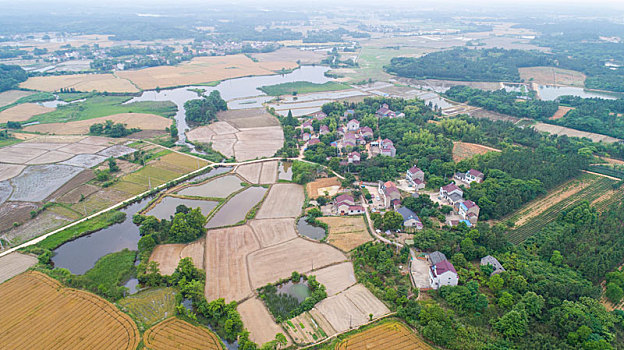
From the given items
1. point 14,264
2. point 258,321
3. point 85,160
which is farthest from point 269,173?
point 14,264

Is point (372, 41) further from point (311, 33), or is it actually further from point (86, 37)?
point (86, 37)

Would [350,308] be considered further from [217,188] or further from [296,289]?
[217,188]

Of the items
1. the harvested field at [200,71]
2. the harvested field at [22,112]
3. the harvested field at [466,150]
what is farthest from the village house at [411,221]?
the harvested field at [200,71]

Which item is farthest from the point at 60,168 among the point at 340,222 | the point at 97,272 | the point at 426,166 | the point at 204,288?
the point at 426,166

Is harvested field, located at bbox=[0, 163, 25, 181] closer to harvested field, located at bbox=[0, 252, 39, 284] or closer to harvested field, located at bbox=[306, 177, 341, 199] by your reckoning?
harvested field, located at bbox=[0, 252, 39, 284]

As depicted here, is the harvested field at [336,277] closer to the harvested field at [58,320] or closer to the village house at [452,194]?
the harvested field at [58,320]

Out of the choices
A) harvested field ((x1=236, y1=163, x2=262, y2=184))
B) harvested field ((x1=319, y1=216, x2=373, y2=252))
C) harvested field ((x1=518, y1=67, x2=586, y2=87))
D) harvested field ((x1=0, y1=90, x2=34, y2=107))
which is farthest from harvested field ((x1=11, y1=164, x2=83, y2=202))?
harvested field ((x1=518, y1=67, x2=586, y2=87))
